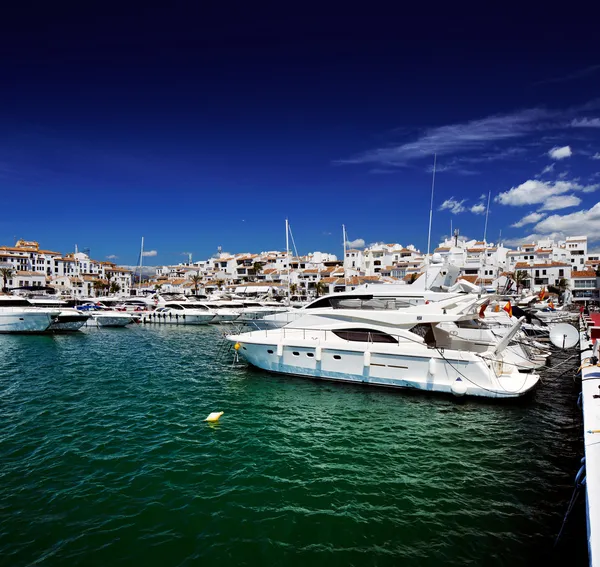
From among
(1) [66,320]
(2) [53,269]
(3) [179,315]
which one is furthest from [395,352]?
(2) [53,269]

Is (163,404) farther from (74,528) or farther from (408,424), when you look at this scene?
(408,424)

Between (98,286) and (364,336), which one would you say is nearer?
(364,336)

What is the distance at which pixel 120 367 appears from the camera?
23172mm

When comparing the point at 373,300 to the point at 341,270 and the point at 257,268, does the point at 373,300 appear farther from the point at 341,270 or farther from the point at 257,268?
the point at 257,268

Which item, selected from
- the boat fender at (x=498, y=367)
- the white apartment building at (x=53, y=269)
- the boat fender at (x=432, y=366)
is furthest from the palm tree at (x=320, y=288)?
the boat fender at (x=432, y=366)

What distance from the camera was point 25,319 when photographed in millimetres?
36562

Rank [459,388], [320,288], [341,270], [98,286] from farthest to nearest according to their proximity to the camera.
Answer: [98,286], [341,270], [320,288], [459,388]

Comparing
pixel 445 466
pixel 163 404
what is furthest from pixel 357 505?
pixel 163 404

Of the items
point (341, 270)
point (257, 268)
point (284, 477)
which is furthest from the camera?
point (257, 268)

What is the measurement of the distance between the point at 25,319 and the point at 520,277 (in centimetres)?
9004

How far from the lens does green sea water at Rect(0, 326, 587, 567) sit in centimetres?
739

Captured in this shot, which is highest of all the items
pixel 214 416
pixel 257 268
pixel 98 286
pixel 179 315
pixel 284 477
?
pixel 257 268

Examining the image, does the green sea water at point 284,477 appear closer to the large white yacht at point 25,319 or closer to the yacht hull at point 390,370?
the yacht hull at point 390,370

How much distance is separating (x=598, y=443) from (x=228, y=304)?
174 ft
